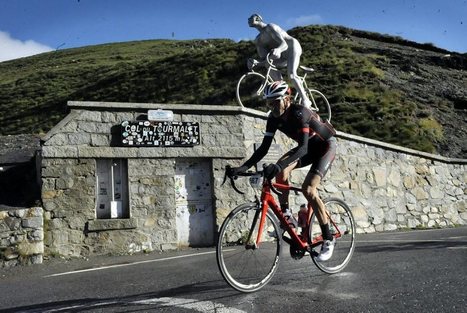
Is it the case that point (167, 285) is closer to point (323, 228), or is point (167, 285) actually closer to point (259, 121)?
point (323, 228)

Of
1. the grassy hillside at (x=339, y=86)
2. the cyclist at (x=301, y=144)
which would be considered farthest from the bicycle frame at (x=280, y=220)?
the grassy hillside at (x=339, y=86)

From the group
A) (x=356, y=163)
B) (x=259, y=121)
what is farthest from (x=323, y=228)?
(x=356, y=163)

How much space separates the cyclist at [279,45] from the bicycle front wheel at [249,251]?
23.9 feet

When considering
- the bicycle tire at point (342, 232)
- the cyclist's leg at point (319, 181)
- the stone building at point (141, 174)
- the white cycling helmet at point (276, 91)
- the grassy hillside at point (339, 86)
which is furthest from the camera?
the grassy hillside at point (339, 86)

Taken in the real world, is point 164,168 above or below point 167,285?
above

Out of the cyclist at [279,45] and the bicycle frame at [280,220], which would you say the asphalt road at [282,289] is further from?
the cyclist at [279,45]

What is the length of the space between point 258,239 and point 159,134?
272 inches

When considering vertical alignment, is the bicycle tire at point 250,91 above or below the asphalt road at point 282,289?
above

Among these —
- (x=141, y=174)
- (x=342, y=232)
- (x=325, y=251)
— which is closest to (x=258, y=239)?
(x=325, y=251)

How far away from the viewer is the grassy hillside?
2352 cm

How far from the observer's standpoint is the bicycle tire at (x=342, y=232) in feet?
17.4

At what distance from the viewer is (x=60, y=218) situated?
33.6ft

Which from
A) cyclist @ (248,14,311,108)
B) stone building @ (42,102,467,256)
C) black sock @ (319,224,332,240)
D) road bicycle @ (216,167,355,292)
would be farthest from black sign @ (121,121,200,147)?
black sock @ (319,224,332,240)

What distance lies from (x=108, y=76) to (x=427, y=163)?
31.3 metres
